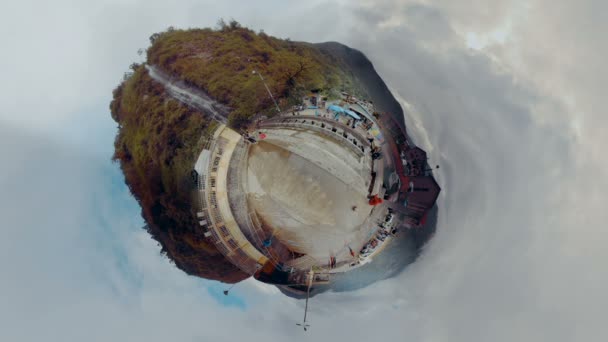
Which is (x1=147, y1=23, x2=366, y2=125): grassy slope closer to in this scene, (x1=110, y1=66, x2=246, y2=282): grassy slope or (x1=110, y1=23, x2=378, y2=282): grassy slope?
(x1=110, y1=23, x2=378, y2=282): grassy slope

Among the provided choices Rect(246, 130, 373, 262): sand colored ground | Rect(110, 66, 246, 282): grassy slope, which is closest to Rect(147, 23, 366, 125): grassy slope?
Rect(110, 66, 246, 282): grassy slope

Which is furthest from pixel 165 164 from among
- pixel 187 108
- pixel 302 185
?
pixel 302 185

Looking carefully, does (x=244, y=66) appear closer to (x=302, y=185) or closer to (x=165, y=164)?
(x=165, y=164)

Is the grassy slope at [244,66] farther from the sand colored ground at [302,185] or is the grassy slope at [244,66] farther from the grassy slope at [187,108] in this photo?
the sand colored ground at [302,185]

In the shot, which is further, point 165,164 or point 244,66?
point 244,66

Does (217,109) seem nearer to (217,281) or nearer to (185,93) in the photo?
(185,93)

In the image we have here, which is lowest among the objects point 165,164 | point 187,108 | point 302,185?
point 165,164

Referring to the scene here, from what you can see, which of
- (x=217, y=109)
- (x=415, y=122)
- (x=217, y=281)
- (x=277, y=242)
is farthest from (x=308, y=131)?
(x=217, y=281)

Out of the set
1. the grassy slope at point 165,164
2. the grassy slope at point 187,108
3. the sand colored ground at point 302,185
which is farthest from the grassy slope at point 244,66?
the sand colored ground at point 302,185

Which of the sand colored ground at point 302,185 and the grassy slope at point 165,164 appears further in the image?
the sand colored ground at point 302,185

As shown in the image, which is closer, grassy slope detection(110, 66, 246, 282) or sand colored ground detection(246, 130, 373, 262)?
grassy slope detection(110, 66, 246, 282)

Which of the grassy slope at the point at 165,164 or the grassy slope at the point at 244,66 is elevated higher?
the grassy slope at the point at 244,66
